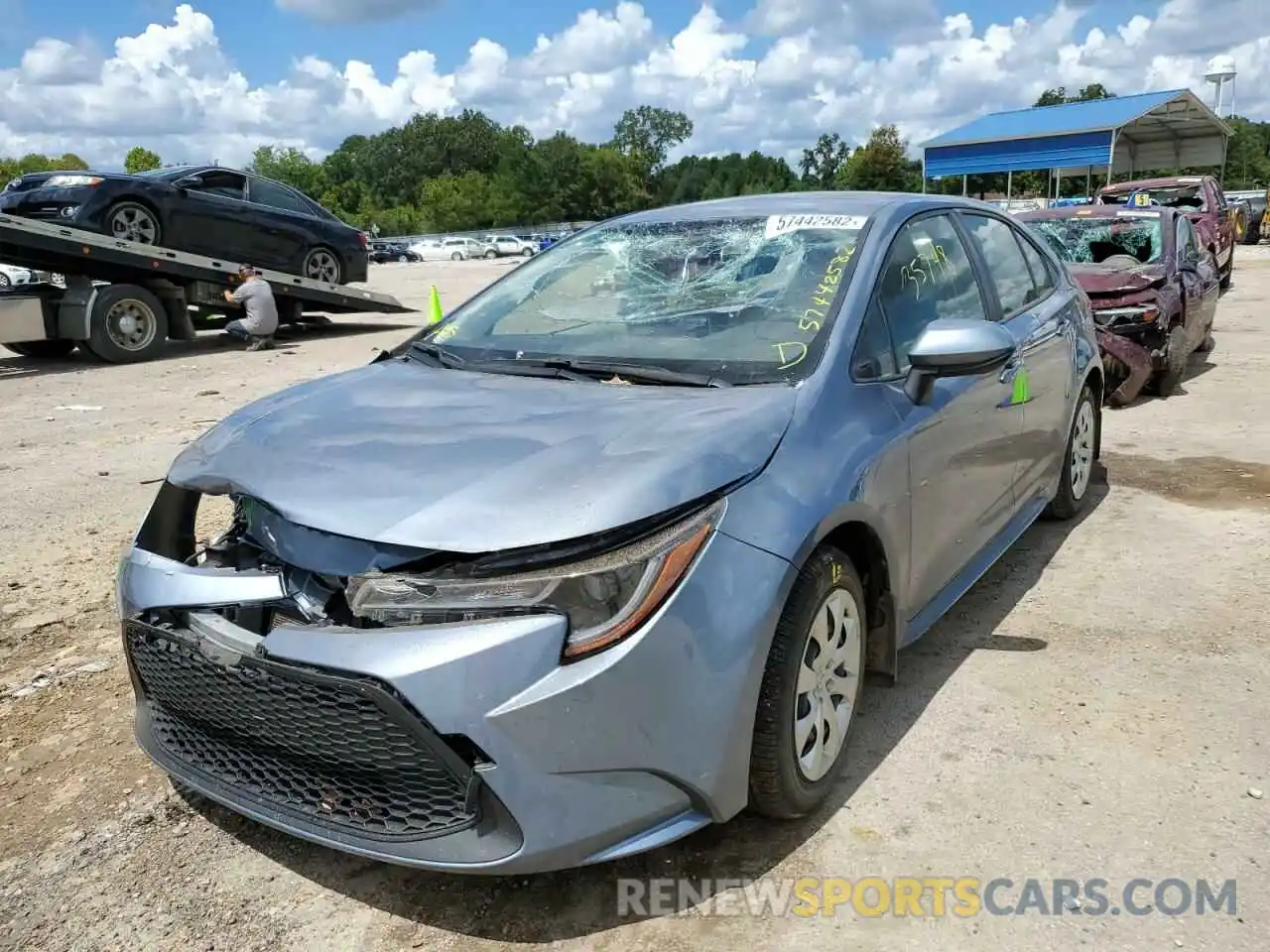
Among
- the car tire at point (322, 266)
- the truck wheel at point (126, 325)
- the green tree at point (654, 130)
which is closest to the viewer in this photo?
the truck wheel at point (126, 325)

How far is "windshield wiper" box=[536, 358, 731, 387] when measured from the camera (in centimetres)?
302

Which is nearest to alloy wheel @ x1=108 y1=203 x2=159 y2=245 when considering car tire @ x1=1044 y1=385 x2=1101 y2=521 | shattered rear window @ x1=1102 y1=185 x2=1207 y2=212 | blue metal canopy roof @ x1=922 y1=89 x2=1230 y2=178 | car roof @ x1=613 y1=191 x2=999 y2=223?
car roof @ x1=613 y1=191 x2=999 y2=223

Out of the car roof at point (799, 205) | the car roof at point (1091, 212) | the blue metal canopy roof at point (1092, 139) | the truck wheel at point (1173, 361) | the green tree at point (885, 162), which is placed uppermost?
the green tree at point (885, 162)

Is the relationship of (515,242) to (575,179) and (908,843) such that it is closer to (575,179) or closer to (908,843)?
(575,179)

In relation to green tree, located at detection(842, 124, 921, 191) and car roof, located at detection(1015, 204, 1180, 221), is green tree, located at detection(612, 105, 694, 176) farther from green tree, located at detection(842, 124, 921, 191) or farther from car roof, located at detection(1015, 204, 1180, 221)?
car roof, located at detection(1015, 204, 1180, 221)

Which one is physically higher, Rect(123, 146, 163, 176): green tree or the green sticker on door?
Rect(123, 146, 163, 176): green tree

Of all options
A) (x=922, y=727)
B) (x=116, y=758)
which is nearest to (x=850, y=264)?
(x=922, y=727)

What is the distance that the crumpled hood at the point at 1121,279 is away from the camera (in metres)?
8.28

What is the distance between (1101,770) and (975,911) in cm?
81

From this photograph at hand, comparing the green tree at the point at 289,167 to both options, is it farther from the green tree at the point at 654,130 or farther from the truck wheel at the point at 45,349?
the truck wheel at the point at 45,349

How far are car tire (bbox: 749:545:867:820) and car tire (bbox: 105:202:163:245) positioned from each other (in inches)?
469

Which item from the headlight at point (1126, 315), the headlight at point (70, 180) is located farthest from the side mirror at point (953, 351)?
the headlight at point (70, 180)

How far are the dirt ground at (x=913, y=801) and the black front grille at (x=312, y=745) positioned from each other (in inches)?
12.5

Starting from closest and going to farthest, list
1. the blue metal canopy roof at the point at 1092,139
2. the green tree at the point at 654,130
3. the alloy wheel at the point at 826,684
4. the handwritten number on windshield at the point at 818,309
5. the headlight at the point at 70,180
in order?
1. the alloy wheel at the point at 826,684
2. the handwritten number on windshield at the point at 818,309
3. the headlight at the point at 70,180
4. the blue metal canopy roof at the point at 1092,139
5. the green tree at the point at 654,130
